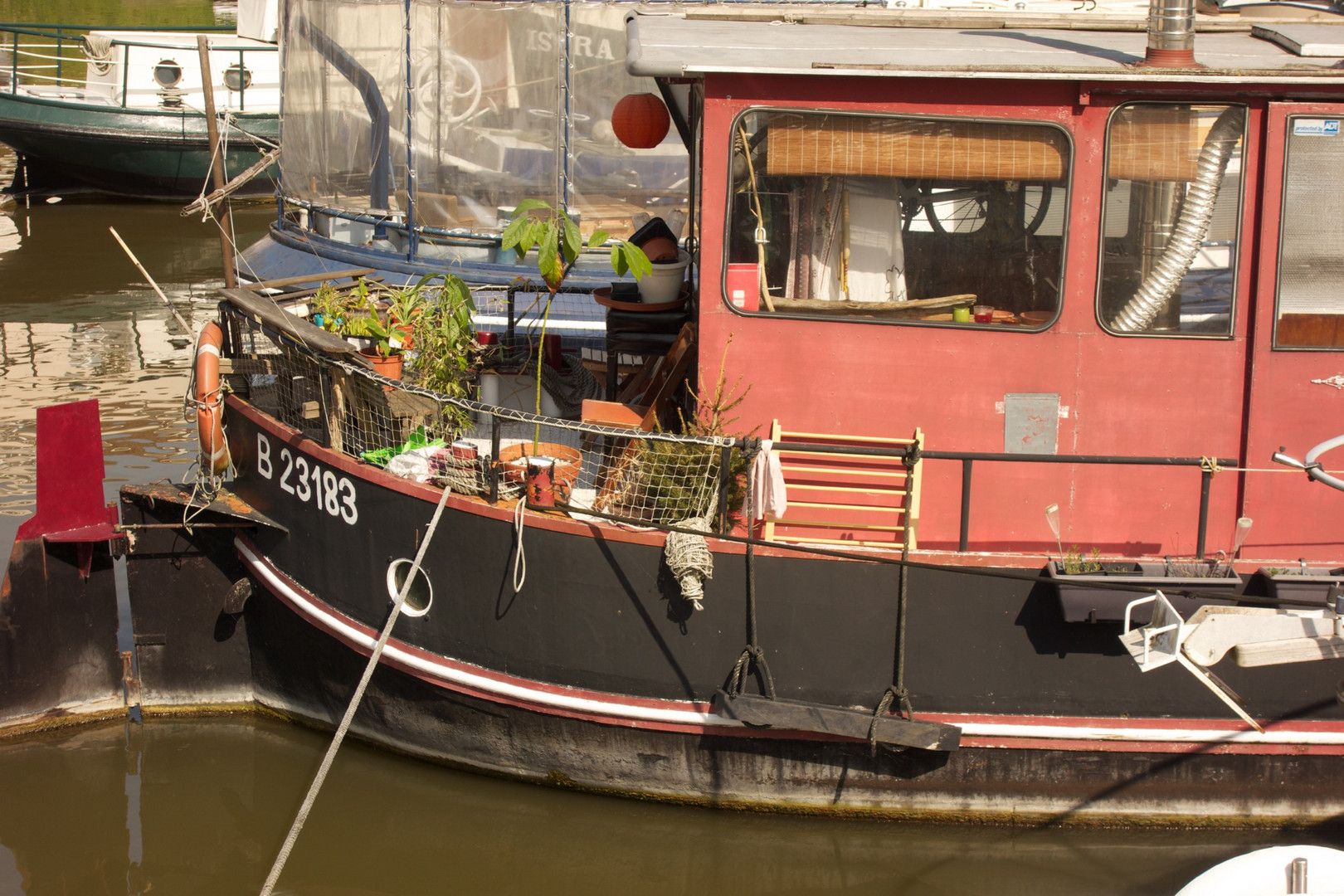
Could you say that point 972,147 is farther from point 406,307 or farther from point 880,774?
point 406,307

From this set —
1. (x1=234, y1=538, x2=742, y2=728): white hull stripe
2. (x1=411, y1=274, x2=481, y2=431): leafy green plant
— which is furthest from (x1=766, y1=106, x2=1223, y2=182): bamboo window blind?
(x1=234, y1=538, x2=742, y2=728): white hull stripe

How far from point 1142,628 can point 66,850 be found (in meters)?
4.80

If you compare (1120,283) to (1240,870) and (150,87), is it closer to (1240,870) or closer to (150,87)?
(1240,870)

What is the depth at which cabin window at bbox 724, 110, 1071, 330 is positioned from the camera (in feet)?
16.1

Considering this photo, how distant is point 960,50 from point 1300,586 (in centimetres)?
262

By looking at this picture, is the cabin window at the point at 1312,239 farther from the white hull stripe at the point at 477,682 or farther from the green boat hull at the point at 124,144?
the green boat hull at the point at 124,144

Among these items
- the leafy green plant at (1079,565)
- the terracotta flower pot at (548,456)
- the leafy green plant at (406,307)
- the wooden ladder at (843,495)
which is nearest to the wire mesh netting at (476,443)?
the terracotta flower pot at (548,456)

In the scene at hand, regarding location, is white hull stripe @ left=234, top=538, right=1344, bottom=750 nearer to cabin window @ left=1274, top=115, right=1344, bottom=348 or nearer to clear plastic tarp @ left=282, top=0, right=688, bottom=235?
cabin window @ left=1274, top=115, right=1344, bottom=348

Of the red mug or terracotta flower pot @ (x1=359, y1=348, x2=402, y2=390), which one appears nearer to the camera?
the red mug

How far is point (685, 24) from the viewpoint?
5.78m

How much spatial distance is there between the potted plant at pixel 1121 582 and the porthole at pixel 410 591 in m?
2.70

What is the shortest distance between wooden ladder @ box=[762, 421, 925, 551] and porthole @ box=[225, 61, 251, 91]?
60.1 ft

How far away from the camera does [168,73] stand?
20875 millimetres

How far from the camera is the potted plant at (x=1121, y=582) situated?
15.4 feet
